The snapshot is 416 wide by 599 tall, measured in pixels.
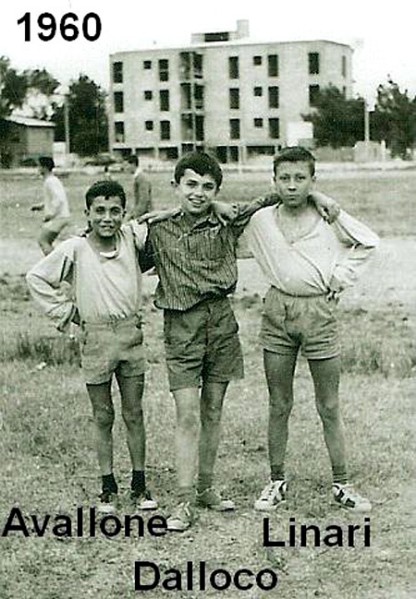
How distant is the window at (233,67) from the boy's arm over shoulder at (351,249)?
56cm

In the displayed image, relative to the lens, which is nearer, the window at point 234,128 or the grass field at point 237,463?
the grass field at point 237,463

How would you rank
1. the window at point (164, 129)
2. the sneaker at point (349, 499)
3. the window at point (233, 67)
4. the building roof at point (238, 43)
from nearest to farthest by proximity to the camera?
the sneaker at point (349, 499) < the building roof at point (238, 43) < the window at point (233, 67) < the window at point (164, 129)

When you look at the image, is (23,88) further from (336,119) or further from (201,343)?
(201,343)

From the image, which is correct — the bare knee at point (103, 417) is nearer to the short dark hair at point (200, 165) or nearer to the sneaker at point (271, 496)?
the sneaker at point (271, 496)

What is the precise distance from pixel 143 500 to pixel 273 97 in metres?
1.07

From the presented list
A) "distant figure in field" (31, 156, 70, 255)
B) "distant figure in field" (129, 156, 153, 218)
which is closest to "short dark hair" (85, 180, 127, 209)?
"distant figure in field" (129, 156, 153, 218)

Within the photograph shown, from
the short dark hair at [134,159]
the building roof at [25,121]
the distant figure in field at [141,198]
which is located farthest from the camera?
the distant figure in field at [141,198]

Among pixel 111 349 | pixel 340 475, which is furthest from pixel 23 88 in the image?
pixel 340 475

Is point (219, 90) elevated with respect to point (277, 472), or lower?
elevated

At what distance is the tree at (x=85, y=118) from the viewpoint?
281 cm

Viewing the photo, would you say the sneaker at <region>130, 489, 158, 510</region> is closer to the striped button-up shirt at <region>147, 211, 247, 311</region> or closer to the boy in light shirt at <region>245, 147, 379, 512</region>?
the boy in light shirt at <region>245, 147, 379, 512</region>

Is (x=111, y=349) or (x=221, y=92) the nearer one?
(x=111, y=349)

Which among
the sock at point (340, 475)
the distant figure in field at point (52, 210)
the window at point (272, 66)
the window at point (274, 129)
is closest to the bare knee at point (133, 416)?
the sock at point (340, 475)

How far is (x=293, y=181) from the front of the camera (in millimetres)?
2318
